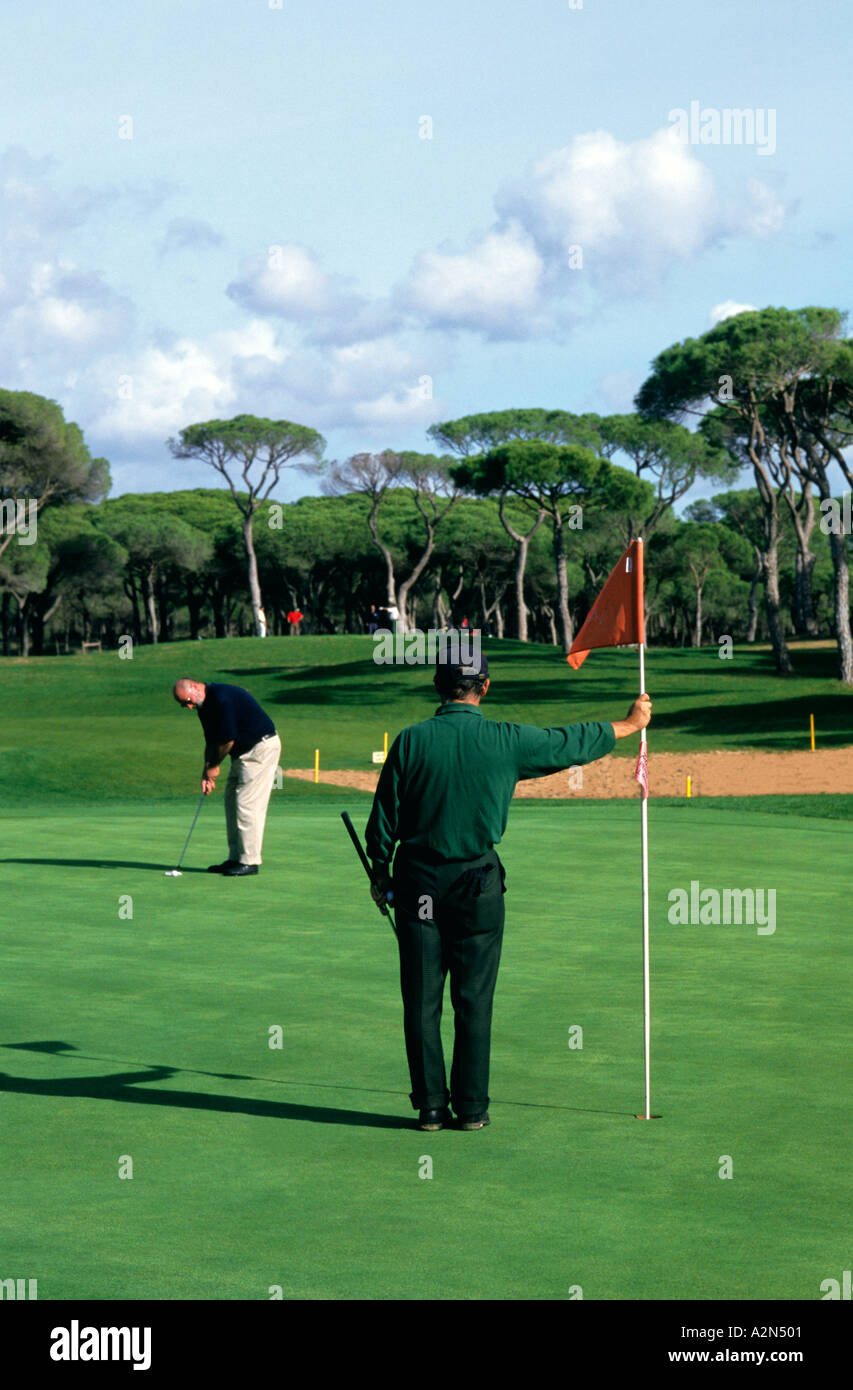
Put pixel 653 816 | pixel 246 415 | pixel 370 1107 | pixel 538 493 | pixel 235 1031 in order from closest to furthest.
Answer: pixel 370 1107 < pixel 235 1031 < pixel 653 816 < pixel 538 493 < pixel 246 415

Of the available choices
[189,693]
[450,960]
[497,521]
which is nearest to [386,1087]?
[450,960]

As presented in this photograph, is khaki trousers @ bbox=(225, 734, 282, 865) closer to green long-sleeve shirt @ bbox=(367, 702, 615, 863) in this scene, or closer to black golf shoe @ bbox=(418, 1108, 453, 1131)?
green long-sleeve shirt @ bbox=(367, 702, 615, 863)

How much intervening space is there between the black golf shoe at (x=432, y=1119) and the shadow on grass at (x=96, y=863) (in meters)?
9.26

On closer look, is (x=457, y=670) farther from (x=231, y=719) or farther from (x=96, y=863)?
(x=96, y=863)

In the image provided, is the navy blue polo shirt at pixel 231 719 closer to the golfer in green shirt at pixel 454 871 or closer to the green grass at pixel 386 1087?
the green grass at pixel 386 1087

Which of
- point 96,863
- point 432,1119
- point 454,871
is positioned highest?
point 454,871

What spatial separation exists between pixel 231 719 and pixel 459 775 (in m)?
8.72

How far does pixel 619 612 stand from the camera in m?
7.55

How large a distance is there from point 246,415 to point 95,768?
55.7m

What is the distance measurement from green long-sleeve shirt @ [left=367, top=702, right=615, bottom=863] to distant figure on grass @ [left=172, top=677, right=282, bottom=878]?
27.0 feet

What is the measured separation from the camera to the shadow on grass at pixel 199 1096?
7031 millimetres
